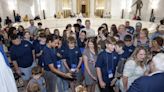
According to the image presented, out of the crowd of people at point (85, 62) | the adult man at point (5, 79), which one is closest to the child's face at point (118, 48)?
the crowd of people at point (85, 62)

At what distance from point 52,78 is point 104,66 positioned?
3.53 ft

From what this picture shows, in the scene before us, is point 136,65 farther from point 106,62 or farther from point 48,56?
point 48,56

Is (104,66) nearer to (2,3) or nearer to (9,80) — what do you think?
(9,80)

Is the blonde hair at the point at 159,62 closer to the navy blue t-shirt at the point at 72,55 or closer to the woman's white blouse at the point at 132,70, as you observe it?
the woman's white blouse at the point at 132,70

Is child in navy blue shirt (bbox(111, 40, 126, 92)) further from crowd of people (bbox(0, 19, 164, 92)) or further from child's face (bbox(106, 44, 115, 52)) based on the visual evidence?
child's face (bbox(106, 44, 115, 52))

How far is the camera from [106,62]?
3328 millimetres

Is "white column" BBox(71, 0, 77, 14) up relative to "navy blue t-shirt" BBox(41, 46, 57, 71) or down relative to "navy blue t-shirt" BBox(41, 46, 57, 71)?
up

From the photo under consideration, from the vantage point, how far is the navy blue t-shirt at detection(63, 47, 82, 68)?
390 centimetres

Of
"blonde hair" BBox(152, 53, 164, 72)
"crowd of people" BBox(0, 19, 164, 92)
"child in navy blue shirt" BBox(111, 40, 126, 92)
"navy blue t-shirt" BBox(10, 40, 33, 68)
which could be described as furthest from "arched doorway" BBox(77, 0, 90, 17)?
"blonde hair" BBox(152, 53, 164, 72)

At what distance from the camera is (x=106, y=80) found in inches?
135

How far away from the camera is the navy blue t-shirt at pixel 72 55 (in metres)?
3.90

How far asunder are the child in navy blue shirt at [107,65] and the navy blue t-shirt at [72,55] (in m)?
0.70

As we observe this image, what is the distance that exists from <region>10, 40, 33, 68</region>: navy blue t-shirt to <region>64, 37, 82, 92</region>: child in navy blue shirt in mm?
812

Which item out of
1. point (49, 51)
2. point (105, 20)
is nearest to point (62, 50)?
point (49, 51)
